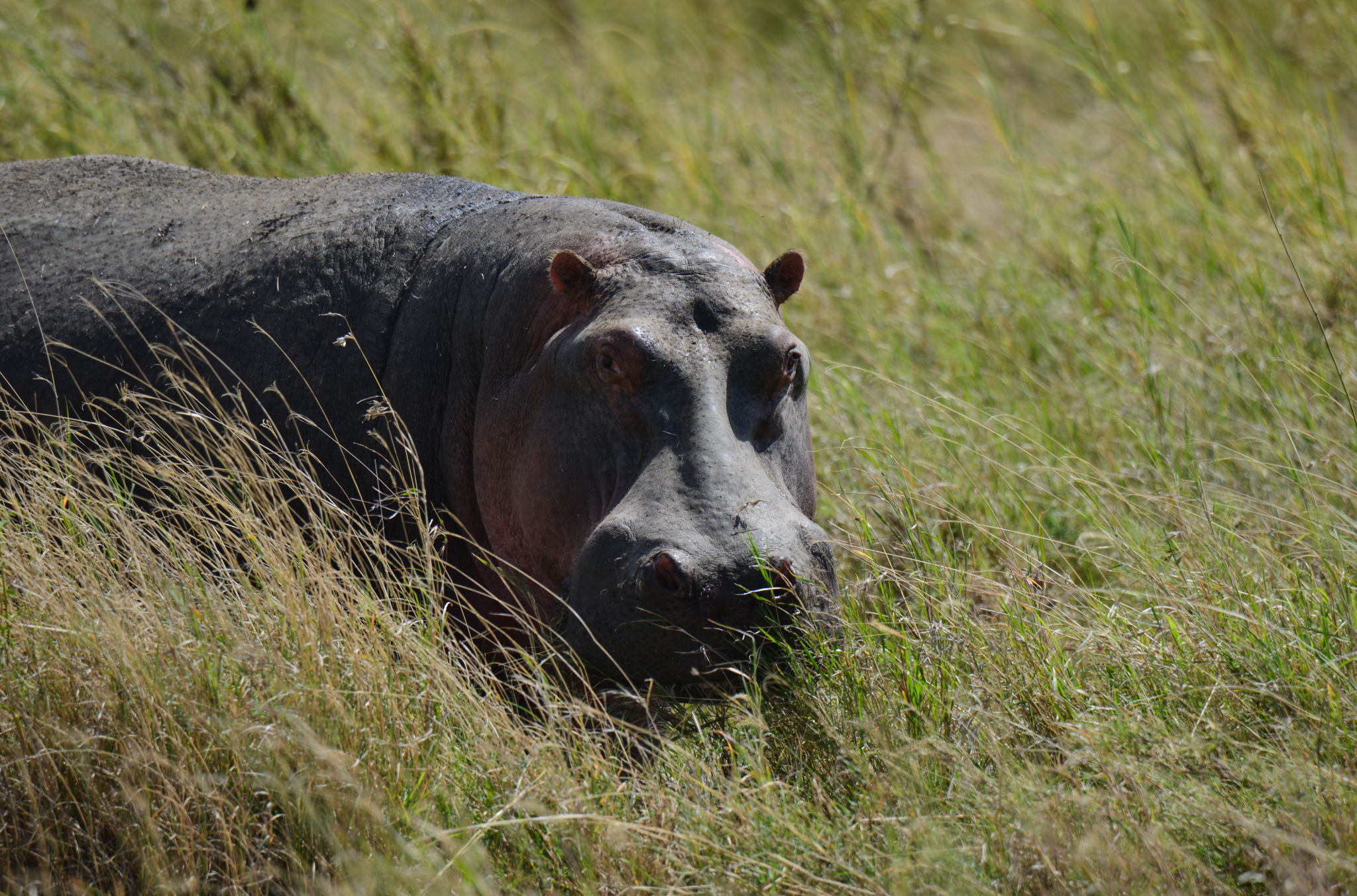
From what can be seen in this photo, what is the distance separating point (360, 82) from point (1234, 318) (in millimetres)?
5077

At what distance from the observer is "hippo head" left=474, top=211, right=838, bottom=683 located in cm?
262

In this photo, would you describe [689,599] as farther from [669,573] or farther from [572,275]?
[572,275]

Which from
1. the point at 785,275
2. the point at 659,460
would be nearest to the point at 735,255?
the point at 785,275

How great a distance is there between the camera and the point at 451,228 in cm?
365

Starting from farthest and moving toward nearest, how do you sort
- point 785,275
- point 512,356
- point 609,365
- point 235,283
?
point 235,283 < point 785,275 < point 512,356 < point 609,365

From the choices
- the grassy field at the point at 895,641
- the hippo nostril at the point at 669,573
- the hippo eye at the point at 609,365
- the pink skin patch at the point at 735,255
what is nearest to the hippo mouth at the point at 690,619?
the hippo nostril at the point at 669,573

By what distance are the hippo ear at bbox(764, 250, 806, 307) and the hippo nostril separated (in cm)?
111

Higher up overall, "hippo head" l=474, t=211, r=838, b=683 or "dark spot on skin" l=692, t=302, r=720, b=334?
"dark spot on skin" l=692, t=302, r=720, b=334

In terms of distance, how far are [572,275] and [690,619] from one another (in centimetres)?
105

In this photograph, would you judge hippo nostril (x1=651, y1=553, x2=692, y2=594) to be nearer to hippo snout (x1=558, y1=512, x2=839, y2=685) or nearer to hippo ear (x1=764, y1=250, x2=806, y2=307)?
hippo snout (x1=558, y1=512, x2=839, y2=685)

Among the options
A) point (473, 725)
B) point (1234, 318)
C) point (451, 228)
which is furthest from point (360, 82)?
point (473, 725)

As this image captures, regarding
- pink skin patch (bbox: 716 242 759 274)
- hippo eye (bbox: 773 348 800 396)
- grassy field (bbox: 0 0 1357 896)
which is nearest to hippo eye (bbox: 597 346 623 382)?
hippo eye (bbox: 773 348 800 396)

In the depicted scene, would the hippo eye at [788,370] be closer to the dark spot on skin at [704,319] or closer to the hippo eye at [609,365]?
the dark spot on skin at [704,319]

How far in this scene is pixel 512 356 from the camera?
3.29 meters
